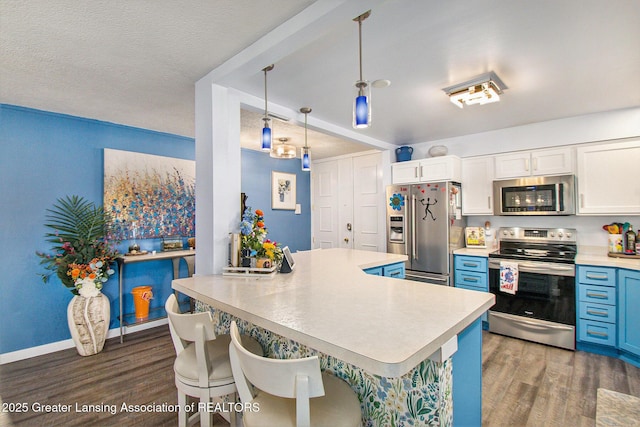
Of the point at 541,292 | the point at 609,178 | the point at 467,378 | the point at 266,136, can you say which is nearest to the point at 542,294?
the point at 541,292

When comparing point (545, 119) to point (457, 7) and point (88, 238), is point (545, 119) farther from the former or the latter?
point (88, 238)

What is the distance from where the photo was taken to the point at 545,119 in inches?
133

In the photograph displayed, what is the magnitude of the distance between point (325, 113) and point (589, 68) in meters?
2.10

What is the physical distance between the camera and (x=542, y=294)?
10.1 ft

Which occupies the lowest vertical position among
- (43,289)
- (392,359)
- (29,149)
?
(43,289)

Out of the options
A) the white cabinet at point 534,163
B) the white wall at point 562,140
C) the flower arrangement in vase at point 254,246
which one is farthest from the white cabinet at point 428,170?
the flower arrangement in vase at point 254,246

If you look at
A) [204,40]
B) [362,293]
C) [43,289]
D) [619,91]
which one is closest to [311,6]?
[204,40]

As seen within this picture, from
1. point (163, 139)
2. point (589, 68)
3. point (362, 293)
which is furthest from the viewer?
point (163, 139)

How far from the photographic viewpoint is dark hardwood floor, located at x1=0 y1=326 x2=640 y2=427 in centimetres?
196

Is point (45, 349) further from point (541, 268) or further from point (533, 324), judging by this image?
point (541, 268)

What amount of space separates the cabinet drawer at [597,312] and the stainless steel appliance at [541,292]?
2.7 inches

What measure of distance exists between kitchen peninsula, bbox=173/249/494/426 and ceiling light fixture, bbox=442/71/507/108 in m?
1.64

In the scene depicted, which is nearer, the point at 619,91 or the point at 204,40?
the point at 204,40

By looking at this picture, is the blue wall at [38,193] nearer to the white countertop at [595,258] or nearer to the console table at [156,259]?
the console table at [156,259]
